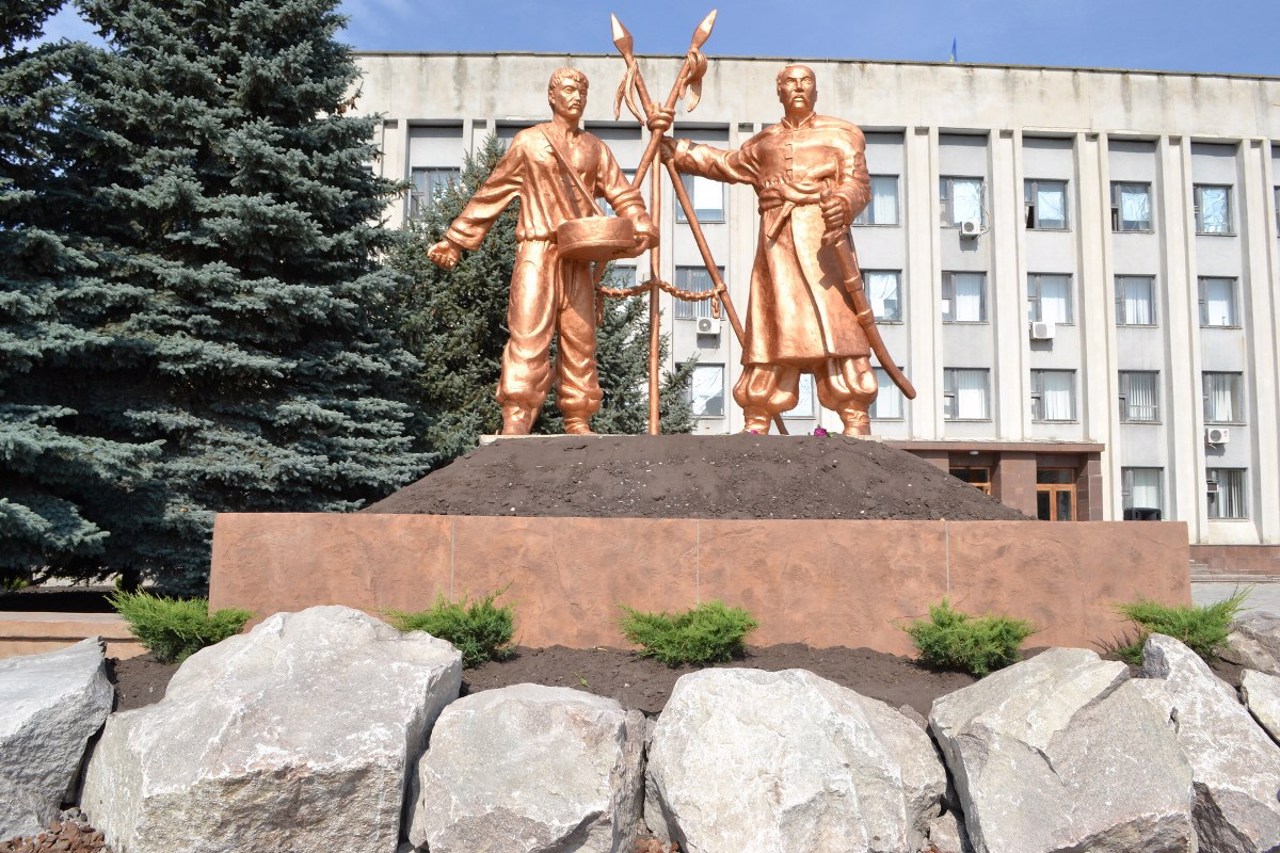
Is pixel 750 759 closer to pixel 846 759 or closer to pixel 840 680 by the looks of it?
pixel 846 759

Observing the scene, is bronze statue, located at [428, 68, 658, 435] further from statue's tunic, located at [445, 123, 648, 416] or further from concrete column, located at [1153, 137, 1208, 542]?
concrete column, located at [1153, 137, 1208, 542]

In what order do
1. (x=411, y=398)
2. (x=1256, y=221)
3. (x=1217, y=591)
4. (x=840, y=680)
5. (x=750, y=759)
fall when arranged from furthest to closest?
(x=1256, y=221) → (x=1217, y=591) → (x=411, y=398) → (x=840, y=680) → (x=750, y=759)

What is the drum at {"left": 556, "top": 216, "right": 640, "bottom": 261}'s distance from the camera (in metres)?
7.61

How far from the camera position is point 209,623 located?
5.09 meters

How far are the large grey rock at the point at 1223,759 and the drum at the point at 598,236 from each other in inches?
188

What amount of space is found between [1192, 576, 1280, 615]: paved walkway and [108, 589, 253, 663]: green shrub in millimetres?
10423

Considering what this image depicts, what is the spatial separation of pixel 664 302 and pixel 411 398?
32.5ft

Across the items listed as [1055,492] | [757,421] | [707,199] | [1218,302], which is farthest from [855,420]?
[1218,302]

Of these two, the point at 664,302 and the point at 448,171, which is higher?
the point at 448,171

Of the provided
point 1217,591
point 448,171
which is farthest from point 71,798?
point 448,171

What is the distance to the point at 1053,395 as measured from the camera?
22.4 meters

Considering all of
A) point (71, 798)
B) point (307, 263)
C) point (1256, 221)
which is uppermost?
point (1256, 221)

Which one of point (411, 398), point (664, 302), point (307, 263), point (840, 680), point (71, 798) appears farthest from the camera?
point (664, 302)

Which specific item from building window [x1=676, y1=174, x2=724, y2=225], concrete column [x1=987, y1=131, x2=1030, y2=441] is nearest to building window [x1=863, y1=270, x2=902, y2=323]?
concrete column [x1=987, y1=131, x2=1030, y2=441]
